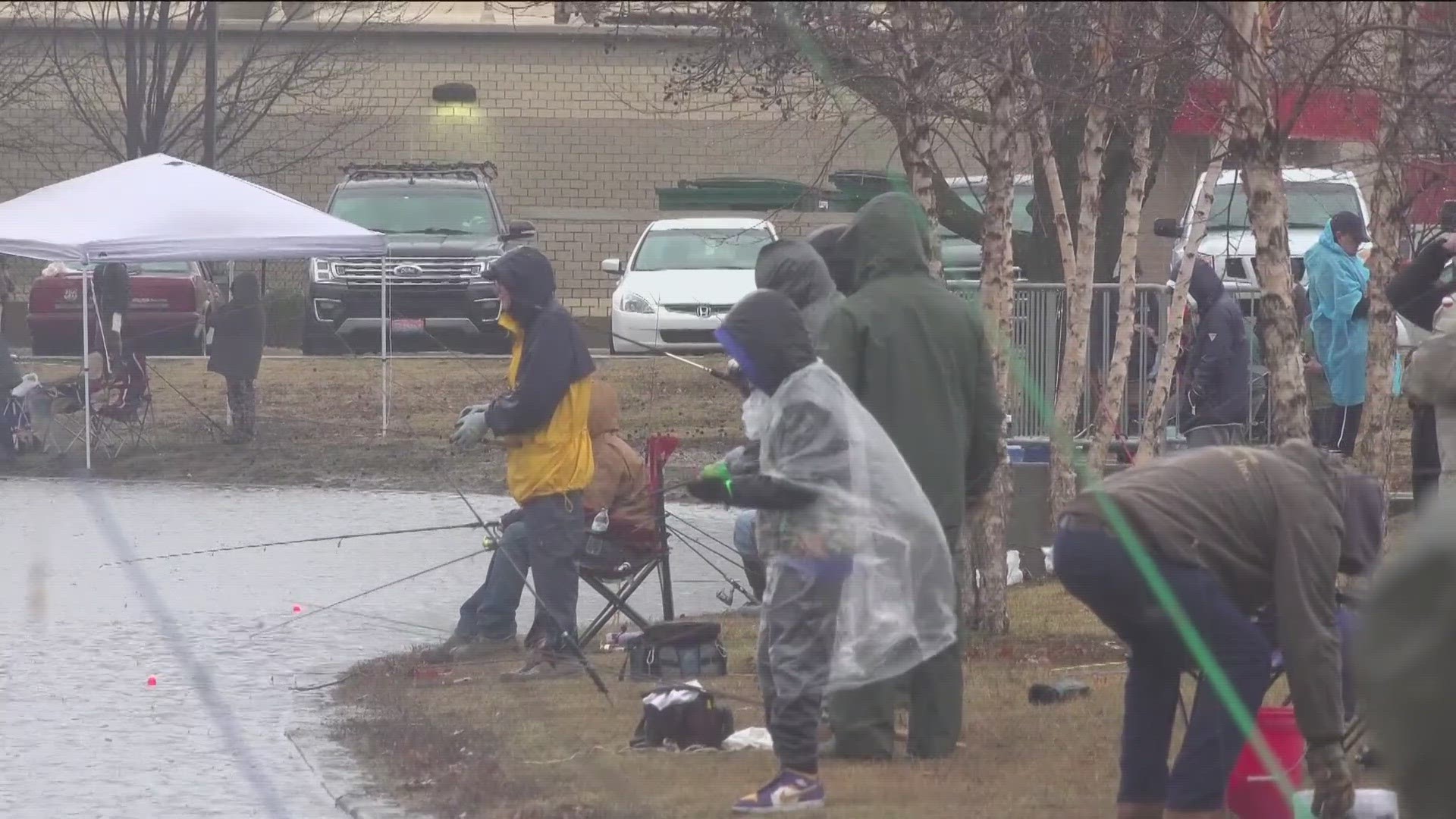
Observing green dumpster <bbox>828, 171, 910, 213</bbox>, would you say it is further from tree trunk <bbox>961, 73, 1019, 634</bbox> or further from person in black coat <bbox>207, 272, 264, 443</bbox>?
tree trunk <bbox>961, 73, 1019, 634</bbox>

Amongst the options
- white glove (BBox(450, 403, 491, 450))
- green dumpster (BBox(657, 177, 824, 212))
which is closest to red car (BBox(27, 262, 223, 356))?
green dumpster (BBox(657, 177, 824, 212))

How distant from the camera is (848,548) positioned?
643 cm

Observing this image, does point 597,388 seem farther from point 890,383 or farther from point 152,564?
point 152,564

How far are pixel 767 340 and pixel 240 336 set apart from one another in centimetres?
1271

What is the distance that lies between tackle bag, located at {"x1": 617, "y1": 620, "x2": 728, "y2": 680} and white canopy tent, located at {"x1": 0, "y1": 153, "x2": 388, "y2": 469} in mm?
9520

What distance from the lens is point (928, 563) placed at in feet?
21.3

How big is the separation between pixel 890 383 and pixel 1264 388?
640 centimetres

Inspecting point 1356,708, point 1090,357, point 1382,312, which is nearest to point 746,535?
point 1382,312

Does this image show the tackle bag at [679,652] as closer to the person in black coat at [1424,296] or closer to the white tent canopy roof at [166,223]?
the person in black coat at [1424,296]

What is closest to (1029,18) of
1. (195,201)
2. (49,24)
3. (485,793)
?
(485,793)

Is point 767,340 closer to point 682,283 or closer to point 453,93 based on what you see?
point 682,283

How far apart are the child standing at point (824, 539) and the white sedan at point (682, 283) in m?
13.7

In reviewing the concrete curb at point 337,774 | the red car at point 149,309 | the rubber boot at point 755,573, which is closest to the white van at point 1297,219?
the rubber boot at point 755,573

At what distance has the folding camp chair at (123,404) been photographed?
711 inches
